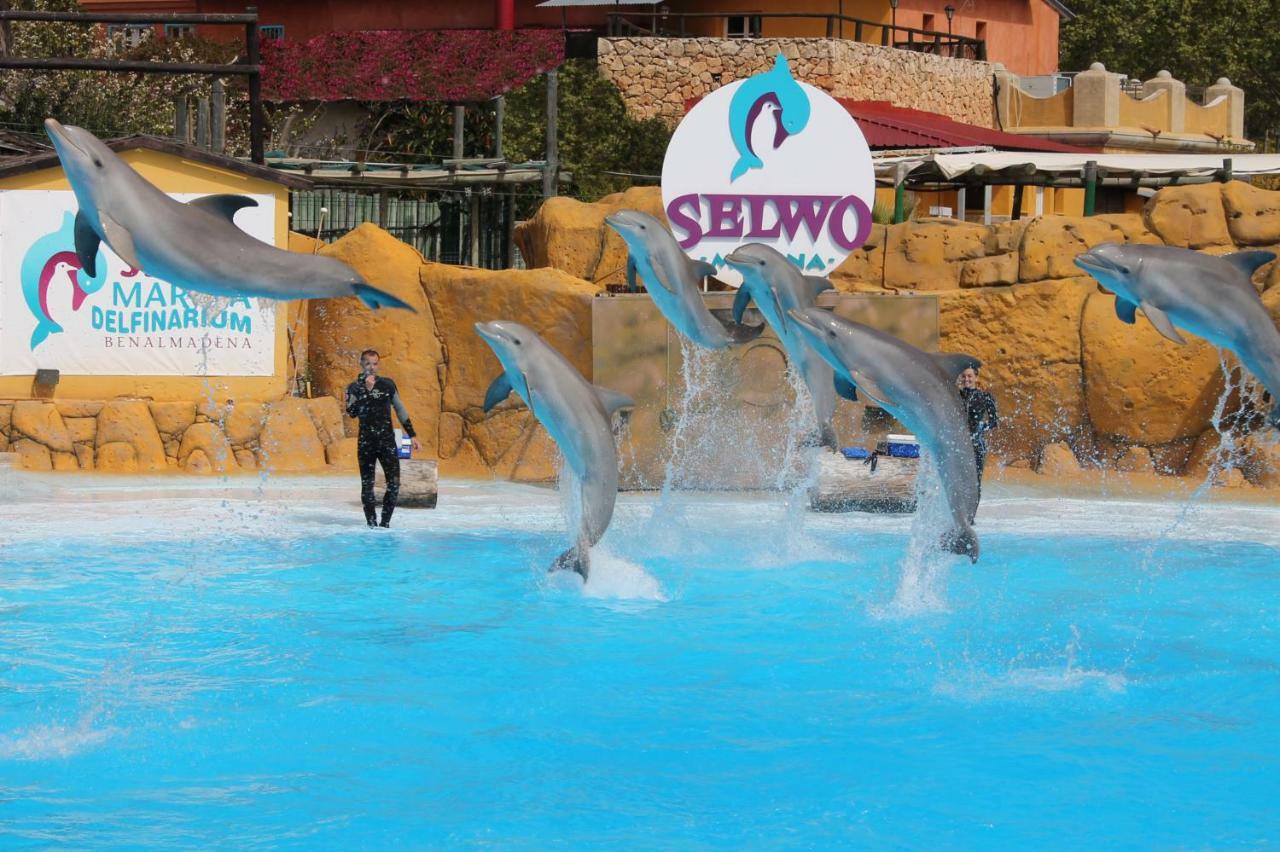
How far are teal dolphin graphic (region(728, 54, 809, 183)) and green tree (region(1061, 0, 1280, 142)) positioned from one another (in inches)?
1145

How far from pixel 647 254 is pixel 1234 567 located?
4.82 metres

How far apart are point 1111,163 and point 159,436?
12214 mm

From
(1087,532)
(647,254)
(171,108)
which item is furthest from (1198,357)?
(171,108)

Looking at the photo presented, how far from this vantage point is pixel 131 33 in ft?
109

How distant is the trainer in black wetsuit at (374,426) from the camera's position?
12719mm

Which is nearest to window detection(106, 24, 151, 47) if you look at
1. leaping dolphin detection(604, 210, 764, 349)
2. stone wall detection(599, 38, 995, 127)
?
stone wall detection(599, 38, 995, 127)

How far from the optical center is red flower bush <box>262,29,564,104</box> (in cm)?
3006

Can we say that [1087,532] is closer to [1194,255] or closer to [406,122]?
[1194,255]

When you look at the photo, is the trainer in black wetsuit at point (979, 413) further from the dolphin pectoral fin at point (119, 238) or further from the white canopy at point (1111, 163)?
the white canopy at point (1111, 163)

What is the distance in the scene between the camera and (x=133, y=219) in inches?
269

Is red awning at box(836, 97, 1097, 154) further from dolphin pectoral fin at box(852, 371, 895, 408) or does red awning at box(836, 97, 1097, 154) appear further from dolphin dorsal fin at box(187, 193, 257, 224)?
dolphin dorsal fin at box(187, 193, 257, 224)

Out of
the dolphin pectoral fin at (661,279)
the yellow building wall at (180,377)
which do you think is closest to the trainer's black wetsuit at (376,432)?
the dolphin pectoral fin at (661,279)

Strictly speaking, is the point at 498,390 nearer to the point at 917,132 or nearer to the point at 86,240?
the point at 86,240

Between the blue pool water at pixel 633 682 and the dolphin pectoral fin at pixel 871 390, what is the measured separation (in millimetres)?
1470
